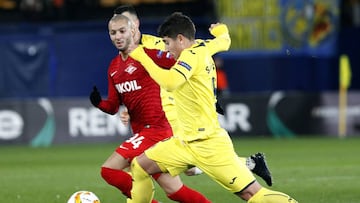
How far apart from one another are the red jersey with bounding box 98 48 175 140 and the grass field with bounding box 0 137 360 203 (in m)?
1.70

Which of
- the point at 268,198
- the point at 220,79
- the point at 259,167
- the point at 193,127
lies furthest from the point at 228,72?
the point at 268,198

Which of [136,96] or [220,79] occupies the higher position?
[136,96]

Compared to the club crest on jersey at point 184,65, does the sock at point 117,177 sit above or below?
below

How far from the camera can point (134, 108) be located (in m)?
11.2

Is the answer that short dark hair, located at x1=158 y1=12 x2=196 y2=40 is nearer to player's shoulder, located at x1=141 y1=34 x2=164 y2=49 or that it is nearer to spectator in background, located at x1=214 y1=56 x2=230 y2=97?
player's shoulder, located at x1=141 y1=34 x2=164 y2=49

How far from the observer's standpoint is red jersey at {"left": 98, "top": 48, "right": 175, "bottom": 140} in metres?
11.1

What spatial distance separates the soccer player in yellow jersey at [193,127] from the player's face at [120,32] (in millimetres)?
868

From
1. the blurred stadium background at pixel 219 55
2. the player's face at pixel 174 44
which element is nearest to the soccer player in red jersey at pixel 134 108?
the player's face at pixel 174 44

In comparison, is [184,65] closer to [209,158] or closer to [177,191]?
[209,158]

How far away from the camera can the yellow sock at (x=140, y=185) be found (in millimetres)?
10070

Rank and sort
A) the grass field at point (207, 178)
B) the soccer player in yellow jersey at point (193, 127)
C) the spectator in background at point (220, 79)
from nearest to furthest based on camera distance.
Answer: the soccer player in yellow jersey at point (193, 127), the grass field at point (207, 178), the spectator in background at point (220, 79)

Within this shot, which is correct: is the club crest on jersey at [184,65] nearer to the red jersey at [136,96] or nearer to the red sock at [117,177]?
the red jersey at [136,96]

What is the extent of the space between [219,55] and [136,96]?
14563 mm

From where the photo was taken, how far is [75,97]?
25453 mm
